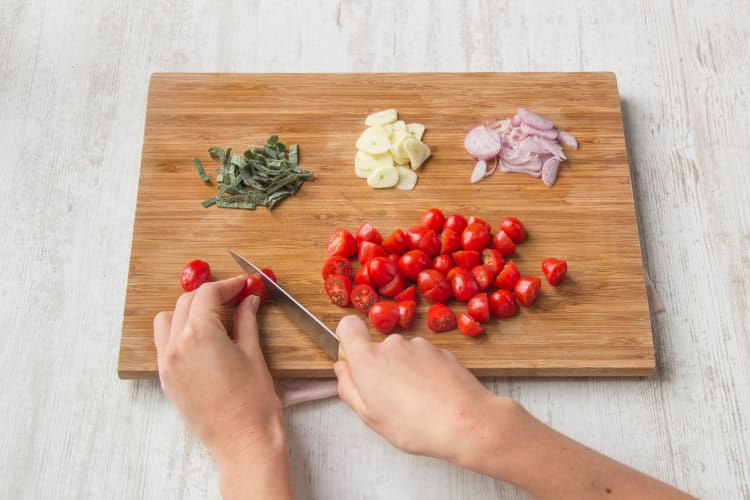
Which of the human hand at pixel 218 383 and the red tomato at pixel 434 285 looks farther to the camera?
the red tomato at pixel 434 285

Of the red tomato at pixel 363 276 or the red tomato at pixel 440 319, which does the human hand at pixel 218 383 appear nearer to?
the red tomato at pixel 363 276

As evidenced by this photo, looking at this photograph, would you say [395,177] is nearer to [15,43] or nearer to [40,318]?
[40,318]

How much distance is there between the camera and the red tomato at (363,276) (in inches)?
91.4

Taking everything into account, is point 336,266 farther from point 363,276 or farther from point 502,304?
point 502,304

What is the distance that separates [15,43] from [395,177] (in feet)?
5.45

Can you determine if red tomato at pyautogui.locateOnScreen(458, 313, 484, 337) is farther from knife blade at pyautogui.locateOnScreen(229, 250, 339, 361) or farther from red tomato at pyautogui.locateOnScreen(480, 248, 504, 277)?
knife blade at pyautogui.locateOnScreen(229, 250, 339, 361)

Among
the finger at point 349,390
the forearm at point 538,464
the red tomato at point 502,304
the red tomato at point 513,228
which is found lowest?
the forearm at point 538,464

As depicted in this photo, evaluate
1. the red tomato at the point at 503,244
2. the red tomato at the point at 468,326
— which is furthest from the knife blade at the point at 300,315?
the red tomato at the point at 503,244

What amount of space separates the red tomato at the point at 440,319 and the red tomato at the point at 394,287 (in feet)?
0.40

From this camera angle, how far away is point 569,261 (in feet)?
7.93

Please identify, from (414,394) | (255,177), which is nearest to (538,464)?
(414,394)

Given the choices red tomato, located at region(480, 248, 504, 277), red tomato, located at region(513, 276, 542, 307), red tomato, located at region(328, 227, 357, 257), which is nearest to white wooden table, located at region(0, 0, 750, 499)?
red tomato, located at region(513, 276, 542, 307)

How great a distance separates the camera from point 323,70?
295 cm

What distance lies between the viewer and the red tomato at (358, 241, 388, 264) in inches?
92.6
